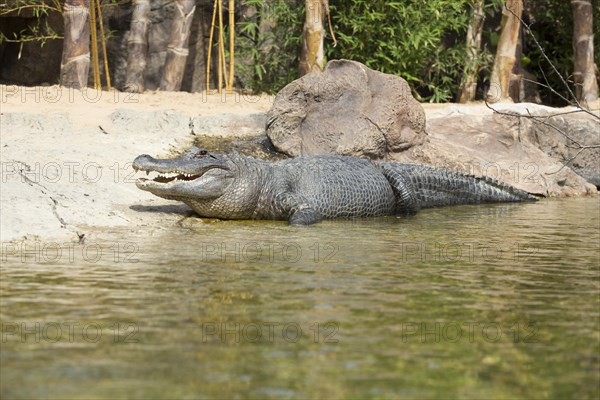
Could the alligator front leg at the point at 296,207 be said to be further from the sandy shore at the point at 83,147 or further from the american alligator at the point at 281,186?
the sandy shore at the point at 83,147

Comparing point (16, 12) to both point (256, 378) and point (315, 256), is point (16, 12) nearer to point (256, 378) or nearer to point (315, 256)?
point (315, 256)

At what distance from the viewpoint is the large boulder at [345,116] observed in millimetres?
10609

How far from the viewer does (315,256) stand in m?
6.16

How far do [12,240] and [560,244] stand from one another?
3698 millimetres


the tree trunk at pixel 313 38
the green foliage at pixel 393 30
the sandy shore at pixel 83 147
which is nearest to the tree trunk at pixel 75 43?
the sandy shore at pixel 83 147

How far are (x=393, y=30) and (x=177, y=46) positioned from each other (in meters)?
3.01

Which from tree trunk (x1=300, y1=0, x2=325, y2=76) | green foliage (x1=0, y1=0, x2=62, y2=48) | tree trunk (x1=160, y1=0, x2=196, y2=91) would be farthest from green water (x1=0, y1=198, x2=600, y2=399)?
green foliage (x1=0, y1=0, x2=62, y2=48)

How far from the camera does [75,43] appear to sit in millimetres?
12695

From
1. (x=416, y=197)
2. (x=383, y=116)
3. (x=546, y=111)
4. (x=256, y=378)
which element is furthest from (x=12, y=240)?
(x=546, y=111)

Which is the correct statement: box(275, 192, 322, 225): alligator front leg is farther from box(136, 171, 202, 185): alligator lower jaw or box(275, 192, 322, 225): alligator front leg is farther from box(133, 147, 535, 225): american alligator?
box(136, 171, 202, 185): alligator lower jaw

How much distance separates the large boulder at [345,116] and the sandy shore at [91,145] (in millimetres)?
564

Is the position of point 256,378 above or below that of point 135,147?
below

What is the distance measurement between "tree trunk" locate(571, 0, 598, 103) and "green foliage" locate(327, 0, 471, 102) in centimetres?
185

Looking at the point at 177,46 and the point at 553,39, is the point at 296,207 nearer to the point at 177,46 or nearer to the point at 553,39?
the point at 177,46
